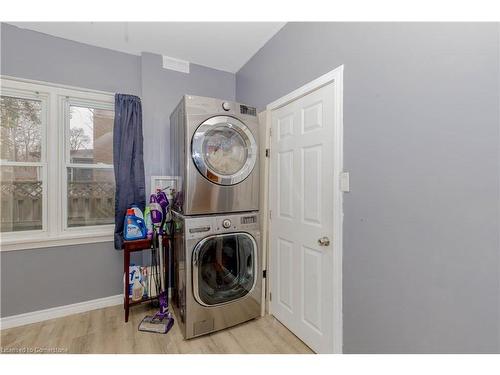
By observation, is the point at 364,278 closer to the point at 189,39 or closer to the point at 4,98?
the point at 189,39

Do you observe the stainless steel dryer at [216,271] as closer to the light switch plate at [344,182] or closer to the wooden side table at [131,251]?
the wooden side table at [131,251]

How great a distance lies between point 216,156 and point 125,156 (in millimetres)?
1053

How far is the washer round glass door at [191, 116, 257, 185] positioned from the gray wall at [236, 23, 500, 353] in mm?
836

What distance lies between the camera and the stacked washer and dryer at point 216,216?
1.81 meters

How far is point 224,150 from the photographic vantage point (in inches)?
78.7

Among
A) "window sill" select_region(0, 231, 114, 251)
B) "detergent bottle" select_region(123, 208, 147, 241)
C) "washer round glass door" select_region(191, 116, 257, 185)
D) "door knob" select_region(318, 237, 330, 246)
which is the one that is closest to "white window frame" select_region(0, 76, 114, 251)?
"window sill" select_region(0, 231, 114, 251)

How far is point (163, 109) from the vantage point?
8.41 feet

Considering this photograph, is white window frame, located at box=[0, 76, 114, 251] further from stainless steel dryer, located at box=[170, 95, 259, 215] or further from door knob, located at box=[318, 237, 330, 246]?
door knob, located at box=[318, 237, 330, 246]

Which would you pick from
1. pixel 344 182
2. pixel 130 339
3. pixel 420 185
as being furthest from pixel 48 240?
pixel 420 185

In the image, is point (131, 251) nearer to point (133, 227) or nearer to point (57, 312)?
point (133, 227)

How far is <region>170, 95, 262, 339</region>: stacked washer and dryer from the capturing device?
1808 mm
